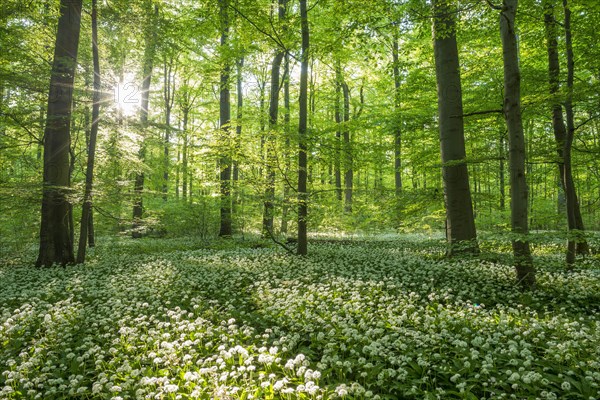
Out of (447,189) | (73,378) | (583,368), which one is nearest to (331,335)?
(583,368)

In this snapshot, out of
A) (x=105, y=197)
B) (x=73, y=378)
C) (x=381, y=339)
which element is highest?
(x=105, y=197)

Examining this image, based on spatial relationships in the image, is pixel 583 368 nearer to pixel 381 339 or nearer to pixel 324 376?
pixel 381 339

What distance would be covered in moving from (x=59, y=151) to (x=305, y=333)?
396 inches

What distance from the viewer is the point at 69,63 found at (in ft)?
31.5

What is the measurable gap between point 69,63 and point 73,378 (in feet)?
29.4

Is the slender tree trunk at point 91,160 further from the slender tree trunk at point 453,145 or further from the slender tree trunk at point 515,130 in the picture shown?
the slender tree trunk at point 515,130

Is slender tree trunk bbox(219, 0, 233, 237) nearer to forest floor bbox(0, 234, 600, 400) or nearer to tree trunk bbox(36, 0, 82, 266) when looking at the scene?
forest floor bbox(0, 234, 600, 400)

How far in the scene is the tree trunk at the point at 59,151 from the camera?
415 inches

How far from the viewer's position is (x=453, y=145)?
9.45m

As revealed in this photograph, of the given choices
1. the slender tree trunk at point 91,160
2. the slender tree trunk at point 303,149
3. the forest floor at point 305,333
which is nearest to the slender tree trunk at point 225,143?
the slender tree trunk at point 303,149

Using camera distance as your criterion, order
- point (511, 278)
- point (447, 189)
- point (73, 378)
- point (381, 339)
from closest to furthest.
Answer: point (73, 378) → point (381, 339) → point (511, 278) → point (447, 189)

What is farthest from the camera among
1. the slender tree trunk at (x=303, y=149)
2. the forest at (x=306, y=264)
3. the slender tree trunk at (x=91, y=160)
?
the slender tree trunk at (x=91, y=160)

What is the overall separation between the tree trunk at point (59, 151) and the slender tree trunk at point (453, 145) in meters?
11.0

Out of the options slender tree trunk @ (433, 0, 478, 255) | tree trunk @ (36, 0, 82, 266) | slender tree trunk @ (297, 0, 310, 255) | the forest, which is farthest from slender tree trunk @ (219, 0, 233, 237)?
slender tree trunk @ (433, 0, 478, 255)
